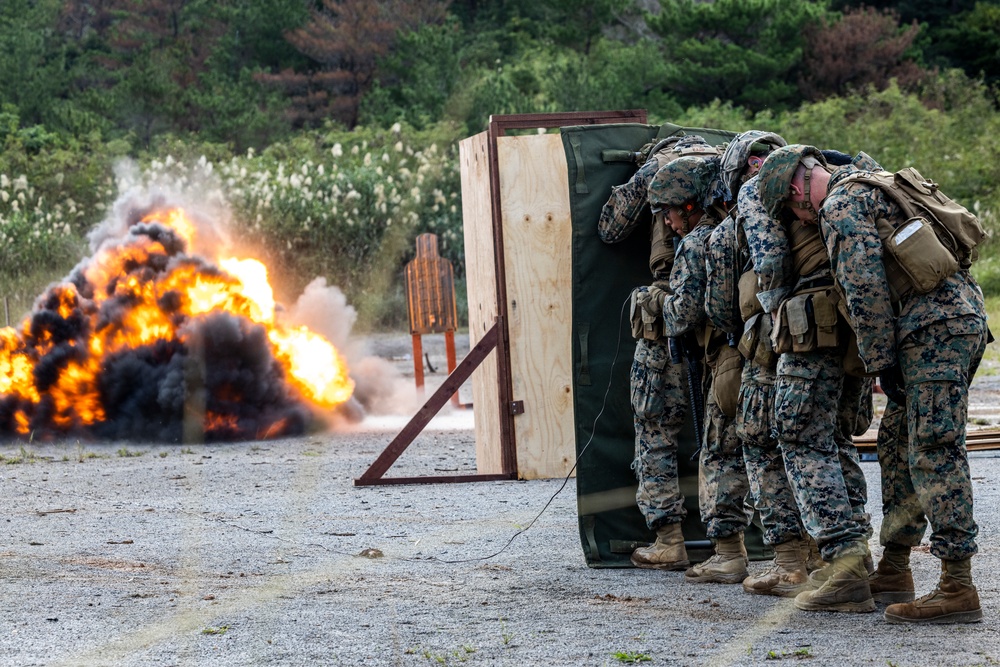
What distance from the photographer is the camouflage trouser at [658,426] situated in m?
6.02

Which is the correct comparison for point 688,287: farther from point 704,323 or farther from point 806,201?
point 806,201

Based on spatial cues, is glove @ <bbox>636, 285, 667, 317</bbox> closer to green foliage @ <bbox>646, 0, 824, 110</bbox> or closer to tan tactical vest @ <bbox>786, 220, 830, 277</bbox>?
tan tactical vest @ <bbox>786, 220, 830, 277</bbox>

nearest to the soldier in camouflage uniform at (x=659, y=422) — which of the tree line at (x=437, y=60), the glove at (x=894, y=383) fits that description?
the glove at (x=894, y=383)

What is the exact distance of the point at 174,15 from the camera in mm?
42562

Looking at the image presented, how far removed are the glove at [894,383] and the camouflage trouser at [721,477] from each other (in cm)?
81

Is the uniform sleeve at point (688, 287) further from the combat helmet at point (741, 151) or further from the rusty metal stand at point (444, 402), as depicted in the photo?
the rusty metal stand at point (444, 402)

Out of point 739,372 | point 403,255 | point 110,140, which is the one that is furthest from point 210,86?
point 739,372

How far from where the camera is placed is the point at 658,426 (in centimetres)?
607

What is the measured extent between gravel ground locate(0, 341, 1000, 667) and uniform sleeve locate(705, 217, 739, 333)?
1.17 metres

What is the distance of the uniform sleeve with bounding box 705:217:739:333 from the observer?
5.43 m

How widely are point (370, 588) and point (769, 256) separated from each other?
2.27m

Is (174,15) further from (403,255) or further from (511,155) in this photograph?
(511,155)

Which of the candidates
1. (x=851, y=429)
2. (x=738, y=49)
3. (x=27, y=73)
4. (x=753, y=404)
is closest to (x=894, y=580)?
(x=851, y=429)

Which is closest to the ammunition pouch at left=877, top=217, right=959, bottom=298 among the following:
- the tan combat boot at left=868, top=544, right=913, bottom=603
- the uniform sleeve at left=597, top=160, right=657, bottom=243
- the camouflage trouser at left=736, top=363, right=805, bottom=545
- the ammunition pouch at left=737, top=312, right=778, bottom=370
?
the ammunition pouch at left=737, top=312, right=778, bottom=370
